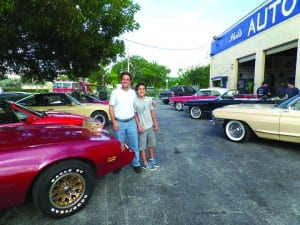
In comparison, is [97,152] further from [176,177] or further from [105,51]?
[105,51]

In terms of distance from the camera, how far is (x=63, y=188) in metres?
2.69

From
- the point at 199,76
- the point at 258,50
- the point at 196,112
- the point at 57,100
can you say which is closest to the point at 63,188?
the point at 57,100

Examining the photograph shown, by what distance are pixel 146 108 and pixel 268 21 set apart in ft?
38.3

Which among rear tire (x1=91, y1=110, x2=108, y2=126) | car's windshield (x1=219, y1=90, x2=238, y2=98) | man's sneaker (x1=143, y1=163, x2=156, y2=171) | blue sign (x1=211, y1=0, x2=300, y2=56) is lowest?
man's sneaker (x1=143, y1=163, x2=156, y2=171)

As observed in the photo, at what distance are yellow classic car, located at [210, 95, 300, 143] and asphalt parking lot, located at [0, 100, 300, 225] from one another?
1.47ft

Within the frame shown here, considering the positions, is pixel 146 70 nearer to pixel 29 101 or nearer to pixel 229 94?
pixel 229 94

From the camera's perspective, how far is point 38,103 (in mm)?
7316

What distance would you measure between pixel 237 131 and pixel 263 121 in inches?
31.7

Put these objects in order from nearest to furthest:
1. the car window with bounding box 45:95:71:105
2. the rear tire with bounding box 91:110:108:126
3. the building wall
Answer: the car window with bounding box 45:95:71:105, the rear tire with bounding box 91:110:108:126, the building wall

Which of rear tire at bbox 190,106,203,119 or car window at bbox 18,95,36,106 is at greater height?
car window at bbox 18,95,36,106

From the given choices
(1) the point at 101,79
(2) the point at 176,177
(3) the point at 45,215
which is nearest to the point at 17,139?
(3) the point at 45,215

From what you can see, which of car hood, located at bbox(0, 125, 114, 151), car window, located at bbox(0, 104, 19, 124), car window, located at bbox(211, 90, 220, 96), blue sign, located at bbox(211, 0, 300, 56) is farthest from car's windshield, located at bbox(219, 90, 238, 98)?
car window, located at bbox(0, 104, 19, 124)

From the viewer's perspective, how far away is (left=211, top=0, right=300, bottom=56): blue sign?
35.8 ft

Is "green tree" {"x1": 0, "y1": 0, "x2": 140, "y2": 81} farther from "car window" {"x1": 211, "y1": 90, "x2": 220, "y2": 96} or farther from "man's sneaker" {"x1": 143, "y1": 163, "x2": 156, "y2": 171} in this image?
"car window" {"x1": 211, "y1": 90, "x2": 220, "y2": 96}
